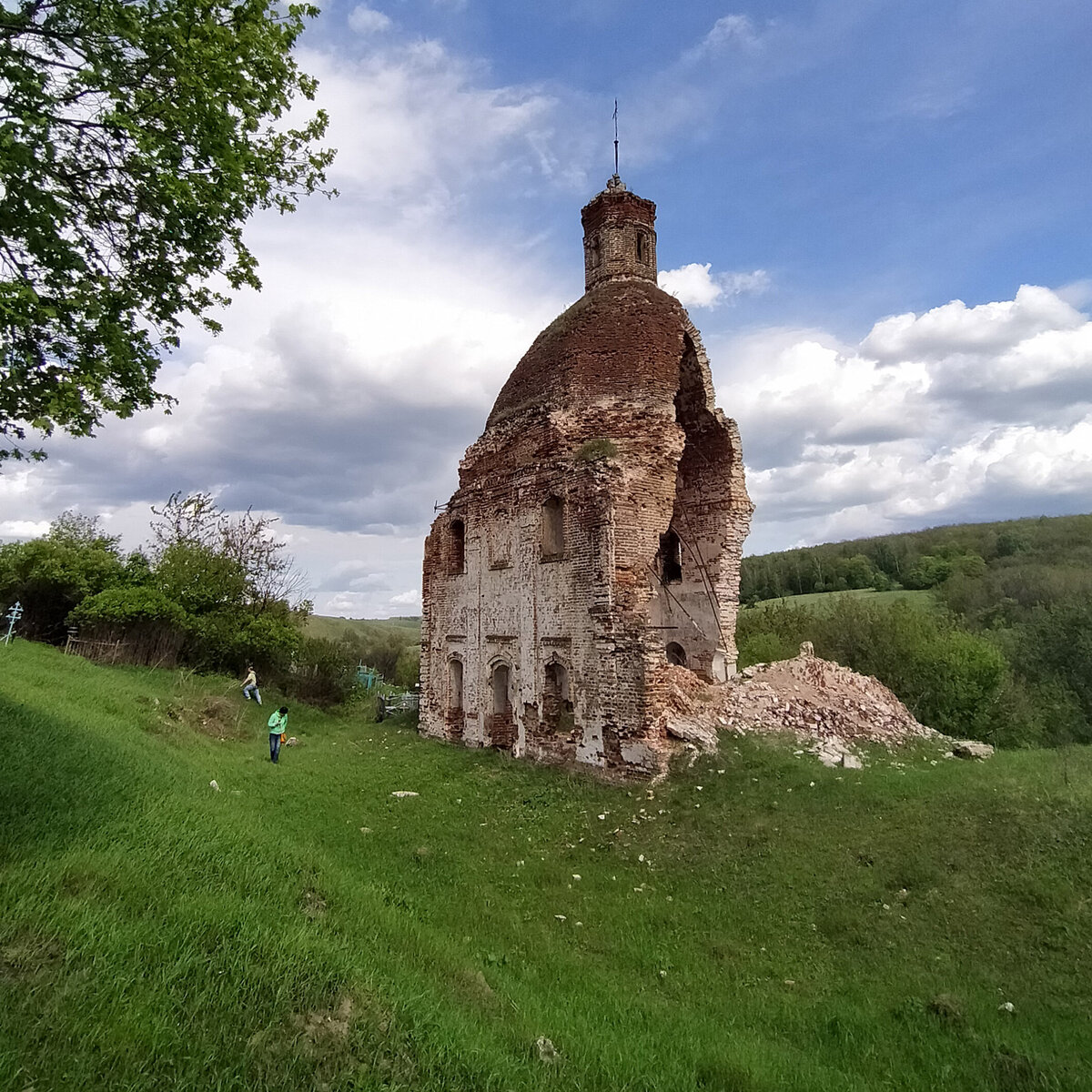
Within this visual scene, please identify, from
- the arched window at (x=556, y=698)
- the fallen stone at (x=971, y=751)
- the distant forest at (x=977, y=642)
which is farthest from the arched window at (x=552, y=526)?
the distant forest at (x=977, y=642)

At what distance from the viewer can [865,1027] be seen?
5.80 meters

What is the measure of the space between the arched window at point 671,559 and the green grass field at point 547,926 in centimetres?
607

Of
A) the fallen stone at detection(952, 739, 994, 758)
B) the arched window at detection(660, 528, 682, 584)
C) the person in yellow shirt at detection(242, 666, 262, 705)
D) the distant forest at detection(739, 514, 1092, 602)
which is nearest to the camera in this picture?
the fallen stone at detection(952, 739, 994, 758)

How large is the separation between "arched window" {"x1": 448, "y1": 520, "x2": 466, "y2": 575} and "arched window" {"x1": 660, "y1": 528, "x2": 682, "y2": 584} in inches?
205

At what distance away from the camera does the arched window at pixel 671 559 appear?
1734 cm

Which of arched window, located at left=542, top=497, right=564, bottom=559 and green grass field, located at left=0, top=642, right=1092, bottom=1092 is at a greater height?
arched window, located at left=542, top=497, right=564, bottom=559

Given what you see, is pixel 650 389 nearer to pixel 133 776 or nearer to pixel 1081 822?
pixel 1081 822

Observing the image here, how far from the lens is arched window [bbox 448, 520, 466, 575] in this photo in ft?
60.3

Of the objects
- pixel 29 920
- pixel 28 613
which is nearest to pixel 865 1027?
pixel 29 920

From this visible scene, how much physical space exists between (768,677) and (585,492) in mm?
5176

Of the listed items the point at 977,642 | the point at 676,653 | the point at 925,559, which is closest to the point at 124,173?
the point at 676,653

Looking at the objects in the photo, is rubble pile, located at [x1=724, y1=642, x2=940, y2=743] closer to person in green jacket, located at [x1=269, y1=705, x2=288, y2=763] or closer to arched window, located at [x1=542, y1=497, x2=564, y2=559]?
arched window, located at [x1=542, y1=497, x2=564, y2=559]

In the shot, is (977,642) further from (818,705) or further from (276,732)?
(276,732)

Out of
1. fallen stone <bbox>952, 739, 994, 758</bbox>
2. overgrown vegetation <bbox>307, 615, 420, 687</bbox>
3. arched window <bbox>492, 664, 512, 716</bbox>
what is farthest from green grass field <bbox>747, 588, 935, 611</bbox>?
arched window <bbox>492, 664, 512, 716</bbox>
